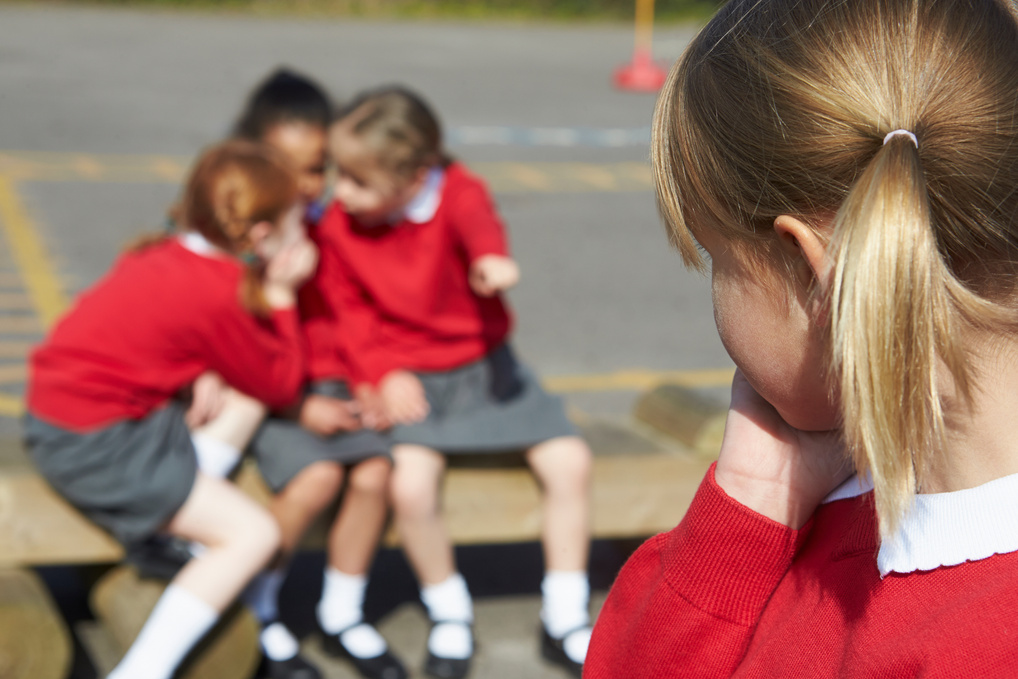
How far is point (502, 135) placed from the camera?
38.4 ft

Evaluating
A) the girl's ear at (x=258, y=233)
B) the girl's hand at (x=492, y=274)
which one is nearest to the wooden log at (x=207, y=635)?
the girl's ear at (x=258, y=233)

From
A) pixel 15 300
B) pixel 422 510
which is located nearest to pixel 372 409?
pixel 422 510

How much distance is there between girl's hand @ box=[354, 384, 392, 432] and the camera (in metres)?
3.15

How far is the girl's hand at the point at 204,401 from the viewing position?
9.57 ft

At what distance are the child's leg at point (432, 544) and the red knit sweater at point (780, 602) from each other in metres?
1.72

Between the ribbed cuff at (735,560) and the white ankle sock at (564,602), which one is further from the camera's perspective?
the white ankle sock at (564,602)

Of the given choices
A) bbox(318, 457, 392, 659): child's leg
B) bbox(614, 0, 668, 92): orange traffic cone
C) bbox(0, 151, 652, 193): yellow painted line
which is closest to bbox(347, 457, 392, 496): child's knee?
bbox(318, 457, 392, 659): child's leg

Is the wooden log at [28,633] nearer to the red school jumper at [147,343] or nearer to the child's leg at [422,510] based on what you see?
the red school jumper at [147,343]

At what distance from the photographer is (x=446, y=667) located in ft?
9.81

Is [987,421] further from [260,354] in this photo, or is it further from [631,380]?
[631,380]

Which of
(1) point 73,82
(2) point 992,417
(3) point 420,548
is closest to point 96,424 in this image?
(3) point 420,548

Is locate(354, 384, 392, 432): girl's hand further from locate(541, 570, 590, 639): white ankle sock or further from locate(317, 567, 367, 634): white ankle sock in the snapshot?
locate(541, 570, 590, 639): white ankle sock

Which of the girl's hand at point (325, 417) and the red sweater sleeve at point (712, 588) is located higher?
the red sweater sleeve at point (712, 588)

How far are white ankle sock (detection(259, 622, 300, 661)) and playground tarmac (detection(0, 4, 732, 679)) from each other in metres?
0.17
